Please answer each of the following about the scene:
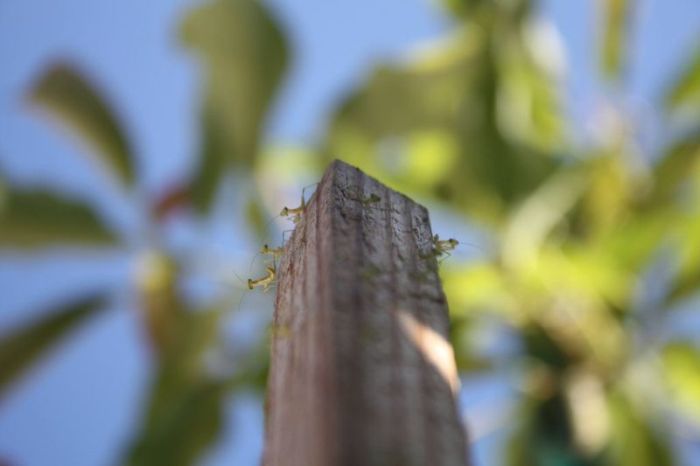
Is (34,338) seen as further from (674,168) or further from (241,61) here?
(674,168)

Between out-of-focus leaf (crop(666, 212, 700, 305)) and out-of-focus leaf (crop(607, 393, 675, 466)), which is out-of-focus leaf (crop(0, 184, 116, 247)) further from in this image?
out-of-focus leaf (crop(666, 212, 700, 305))

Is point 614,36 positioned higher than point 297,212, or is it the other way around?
point 614,36

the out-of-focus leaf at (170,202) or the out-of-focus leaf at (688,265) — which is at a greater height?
the out-of-focus leaf at (170,202)

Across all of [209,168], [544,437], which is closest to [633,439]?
[544,437]

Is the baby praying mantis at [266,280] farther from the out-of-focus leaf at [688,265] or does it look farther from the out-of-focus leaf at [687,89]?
the out-of-focus leaf at [687,89]

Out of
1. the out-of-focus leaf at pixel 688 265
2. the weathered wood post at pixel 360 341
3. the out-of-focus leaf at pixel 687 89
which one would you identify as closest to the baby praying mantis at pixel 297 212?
the weathered wood post at pixel 360 341
